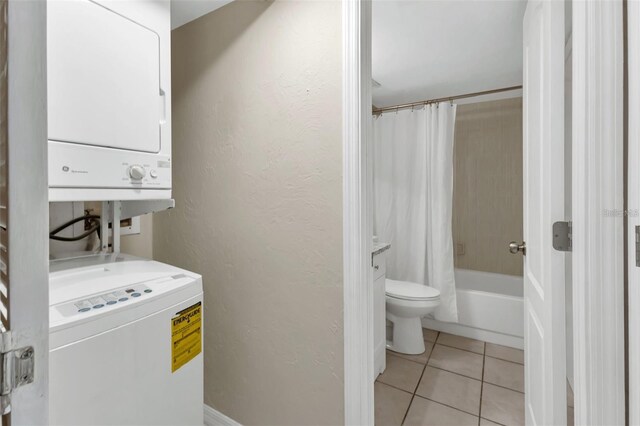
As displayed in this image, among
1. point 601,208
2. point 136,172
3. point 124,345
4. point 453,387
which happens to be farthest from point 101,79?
point 453,387

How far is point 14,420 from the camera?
0.28 m

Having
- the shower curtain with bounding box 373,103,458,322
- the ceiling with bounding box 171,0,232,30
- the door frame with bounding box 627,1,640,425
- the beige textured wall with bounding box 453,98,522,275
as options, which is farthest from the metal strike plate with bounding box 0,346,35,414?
the beige textured wall with bounding box 453,98,522,275

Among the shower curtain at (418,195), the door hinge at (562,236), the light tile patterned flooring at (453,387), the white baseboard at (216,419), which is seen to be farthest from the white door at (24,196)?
the shower curtain at (418,195)

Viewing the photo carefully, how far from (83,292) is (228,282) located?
2.21 ft

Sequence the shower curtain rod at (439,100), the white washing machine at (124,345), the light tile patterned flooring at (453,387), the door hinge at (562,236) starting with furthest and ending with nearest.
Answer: the shower curtain rod at (439,100)
the light tile patterned flooring at (453,387)
the door hinge at (562,236)
the white washing machine at (124,345)

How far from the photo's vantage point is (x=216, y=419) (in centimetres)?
155

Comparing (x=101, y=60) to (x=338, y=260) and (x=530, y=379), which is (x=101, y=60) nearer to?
(x=338, y=260)

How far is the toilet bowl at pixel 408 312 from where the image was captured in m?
2.22

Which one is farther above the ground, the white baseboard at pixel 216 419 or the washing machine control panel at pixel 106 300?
the washing machine control panel at pixel 106 300

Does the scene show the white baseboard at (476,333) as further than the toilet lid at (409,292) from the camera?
Yes

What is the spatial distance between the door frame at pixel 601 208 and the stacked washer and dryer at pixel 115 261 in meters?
1.16

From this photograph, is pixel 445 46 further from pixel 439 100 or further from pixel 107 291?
pixel 107 291

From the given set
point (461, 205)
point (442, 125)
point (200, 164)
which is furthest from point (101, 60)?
point (461, 205)

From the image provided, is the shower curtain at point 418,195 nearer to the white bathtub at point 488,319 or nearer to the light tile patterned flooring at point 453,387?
the white bathtub at point 488,319
